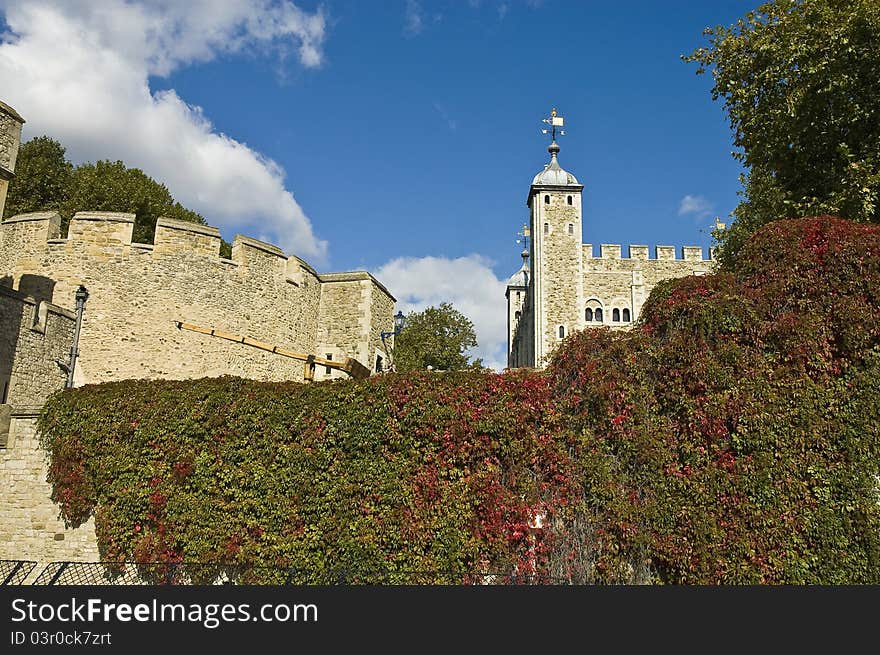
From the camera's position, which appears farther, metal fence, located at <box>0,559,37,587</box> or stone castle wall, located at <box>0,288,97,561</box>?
stone castle wall, located at <box>0,288,97,561</box>

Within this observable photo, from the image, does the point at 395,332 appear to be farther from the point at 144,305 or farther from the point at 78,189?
the point at 78,189

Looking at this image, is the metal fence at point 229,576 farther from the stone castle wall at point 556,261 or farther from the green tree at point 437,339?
the stone castle wall at point 556,261

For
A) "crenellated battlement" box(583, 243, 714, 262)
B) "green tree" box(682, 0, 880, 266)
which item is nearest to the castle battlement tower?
"crenellated battlement" box(583, 243, 714, 262)

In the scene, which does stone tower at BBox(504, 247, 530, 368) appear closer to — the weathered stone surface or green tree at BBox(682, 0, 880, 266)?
the weathered stone surface

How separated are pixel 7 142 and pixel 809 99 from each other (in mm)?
14766

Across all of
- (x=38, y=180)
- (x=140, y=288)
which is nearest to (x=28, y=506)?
(x=140, y=288)

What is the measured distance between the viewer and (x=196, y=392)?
962cm

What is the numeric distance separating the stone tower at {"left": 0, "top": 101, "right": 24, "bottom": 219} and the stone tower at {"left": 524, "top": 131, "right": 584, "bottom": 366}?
28972 millimetres

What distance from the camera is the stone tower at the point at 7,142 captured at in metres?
11.5

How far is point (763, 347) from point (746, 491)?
183cm

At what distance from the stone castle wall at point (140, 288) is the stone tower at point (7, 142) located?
12.5ft

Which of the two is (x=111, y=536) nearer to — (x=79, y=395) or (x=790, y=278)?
(x=79, y=395)

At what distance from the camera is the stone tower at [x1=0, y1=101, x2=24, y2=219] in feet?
37.8

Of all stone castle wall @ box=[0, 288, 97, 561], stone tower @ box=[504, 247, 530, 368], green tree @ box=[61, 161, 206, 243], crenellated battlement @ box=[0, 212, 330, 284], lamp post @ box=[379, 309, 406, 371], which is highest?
stone tower @ box=[504, 247, 530, 368]
